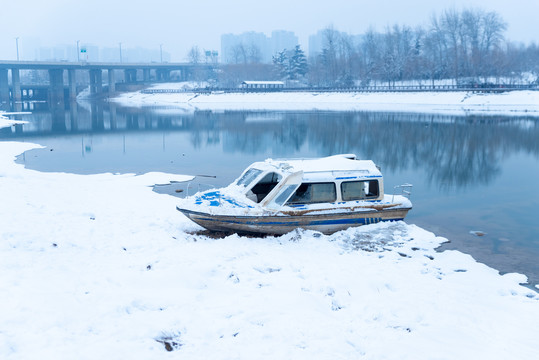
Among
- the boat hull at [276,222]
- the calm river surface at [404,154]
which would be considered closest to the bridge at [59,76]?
the calm river surface at [404,154]

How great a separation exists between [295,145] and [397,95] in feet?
192

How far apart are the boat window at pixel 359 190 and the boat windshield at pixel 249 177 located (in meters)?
2.69

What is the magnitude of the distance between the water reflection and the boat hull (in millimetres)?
9689

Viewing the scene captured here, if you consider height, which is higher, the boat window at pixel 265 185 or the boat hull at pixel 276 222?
the boat window at pixel 265 185

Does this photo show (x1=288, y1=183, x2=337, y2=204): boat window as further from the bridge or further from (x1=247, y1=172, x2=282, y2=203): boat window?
the bridge

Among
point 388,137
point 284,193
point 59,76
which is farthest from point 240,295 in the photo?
point 59,76

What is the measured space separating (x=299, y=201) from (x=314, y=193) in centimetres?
53

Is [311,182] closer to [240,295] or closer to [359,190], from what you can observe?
[359,190]

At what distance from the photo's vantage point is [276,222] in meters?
14.4

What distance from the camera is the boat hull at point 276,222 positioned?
14.3m

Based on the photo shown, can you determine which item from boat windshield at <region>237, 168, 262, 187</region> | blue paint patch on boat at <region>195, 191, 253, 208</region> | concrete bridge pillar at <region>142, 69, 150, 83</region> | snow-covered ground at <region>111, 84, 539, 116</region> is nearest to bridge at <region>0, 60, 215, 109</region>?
concrete bridge pillar at <region>142, 69, 150, 83</region>

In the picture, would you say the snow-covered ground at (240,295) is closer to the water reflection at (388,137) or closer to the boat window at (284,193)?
the boat window at (284,193)

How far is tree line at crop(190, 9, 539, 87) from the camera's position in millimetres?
101625

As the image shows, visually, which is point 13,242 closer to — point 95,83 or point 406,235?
point 406,235
